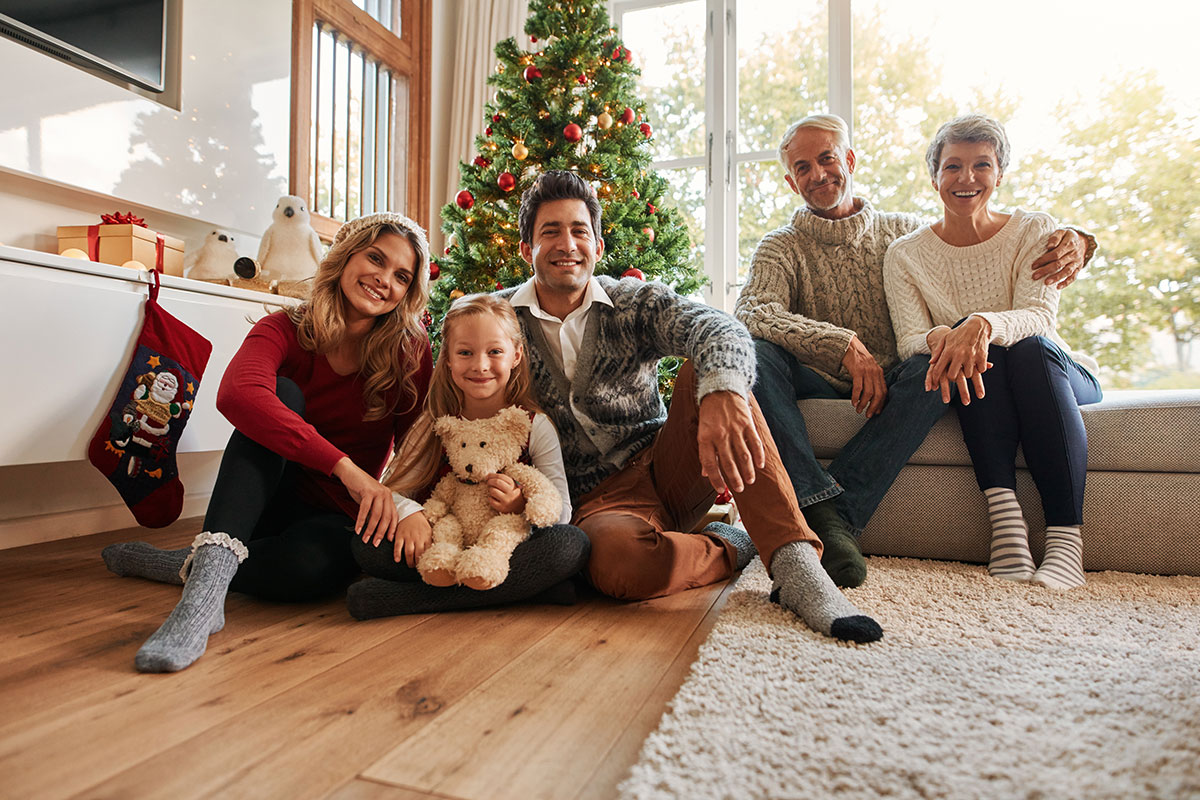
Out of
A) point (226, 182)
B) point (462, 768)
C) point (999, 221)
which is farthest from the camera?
point (226, 182)

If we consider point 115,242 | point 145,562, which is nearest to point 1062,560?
point 145,562

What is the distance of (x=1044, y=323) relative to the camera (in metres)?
1.72

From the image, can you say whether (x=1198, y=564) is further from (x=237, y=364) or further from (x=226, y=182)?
(x=226, y=182)

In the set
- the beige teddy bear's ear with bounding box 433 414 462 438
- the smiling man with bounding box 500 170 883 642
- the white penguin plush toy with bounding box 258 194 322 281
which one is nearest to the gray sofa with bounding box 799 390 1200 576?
the smiling man with bounding box 500 170 883 642

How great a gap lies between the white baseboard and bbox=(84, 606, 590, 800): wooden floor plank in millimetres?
1457

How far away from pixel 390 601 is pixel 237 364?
527 mm

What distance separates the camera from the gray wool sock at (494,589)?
130 cm

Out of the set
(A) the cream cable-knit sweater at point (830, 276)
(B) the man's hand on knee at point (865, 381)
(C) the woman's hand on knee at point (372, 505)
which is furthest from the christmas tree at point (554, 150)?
(C) the woman's hand on knee at point (372, 505)

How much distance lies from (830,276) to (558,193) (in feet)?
2.90

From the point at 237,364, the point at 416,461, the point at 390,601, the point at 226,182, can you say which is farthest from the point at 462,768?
the point at 226,182

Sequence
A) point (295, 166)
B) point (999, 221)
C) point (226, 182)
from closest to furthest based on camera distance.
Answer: point (999, 221) → point (226, 182) → point (295, 166)

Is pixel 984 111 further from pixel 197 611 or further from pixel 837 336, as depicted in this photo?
pixel 197 611

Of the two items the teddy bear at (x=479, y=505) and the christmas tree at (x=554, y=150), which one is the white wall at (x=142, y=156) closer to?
the christmas tree at (x=554, y=150)

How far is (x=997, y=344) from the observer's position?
1677mm
